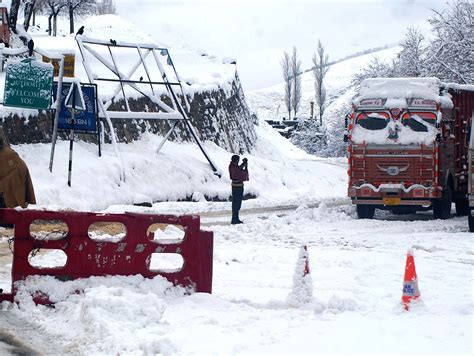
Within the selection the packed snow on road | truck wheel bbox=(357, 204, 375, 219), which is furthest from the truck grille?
the packed snow on road

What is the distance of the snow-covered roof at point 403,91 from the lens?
67.7 ft

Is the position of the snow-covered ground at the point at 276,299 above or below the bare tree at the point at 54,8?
below

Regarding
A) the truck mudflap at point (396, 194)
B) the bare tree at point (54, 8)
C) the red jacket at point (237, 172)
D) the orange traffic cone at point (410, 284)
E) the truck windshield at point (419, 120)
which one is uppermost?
the bare tree at point (54, 8)

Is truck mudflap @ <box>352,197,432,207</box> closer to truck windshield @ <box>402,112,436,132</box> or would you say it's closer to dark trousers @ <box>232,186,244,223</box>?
truck windshield @ <box>402,112,436,132</box>

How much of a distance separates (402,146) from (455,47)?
1812cm

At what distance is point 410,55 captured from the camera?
49.6 meters

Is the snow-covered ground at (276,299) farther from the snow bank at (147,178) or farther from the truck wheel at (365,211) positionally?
the truck wheel at (365,211)

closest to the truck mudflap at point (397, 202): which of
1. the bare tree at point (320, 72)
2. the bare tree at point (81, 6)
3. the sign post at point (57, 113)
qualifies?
the sign post at point (57, 113)

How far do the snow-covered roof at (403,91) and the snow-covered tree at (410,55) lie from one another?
87.2 ft

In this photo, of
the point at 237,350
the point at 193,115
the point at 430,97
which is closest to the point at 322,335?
the point at 237,350

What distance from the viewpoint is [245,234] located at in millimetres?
17234

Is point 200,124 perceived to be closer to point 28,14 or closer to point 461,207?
point 28,14

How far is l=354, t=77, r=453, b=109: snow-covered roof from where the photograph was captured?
20641mm

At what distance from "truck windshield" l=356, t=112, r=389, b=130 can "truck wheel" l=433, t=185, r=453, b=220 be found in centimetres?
227
